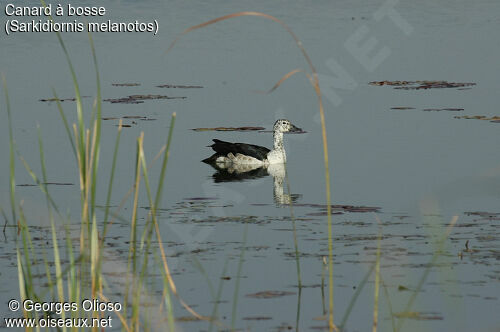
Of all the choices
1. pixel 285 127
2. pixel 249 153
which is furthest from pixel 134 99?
pixel 249 153

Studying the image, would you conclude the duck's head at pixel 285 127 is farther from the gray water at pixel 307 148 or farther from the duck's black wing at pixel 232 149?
the duck's black wing at pixel 232 149

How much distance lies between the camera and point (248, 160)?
1341cm

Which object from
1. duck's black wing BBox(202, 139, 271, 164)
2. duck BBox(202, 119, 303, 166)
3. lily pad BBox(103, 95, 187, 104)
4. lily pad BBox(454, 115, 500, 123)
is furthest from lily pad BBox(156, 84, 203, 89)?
lily pad BBox(454, 115, 500, 123)

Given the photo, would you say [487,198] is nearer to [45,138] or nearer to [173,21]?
[45,138]

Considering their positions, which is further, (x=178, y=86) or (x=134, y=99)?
(x=178, y=86)

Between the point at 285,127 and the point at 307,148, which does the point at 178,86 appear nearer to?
the point at 285,127

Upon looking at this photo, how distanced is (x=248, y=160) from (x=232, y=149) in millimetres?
551

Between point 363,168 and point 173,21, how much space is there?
1516 cm

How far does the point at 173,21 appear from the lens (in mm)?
26016

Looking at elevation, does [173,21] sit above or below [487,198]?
above

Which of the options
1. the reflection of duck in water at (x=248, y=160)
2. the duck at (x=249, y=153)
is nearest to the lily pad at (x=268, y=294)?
the reflection of duck in water at (x=248, y=160)

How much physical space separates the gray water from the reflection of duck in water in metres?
0.24

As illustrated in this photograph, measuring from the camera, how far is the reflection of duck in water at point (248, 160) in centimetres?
1262

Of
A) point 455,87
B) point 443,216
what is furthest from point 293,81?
point 443,216
